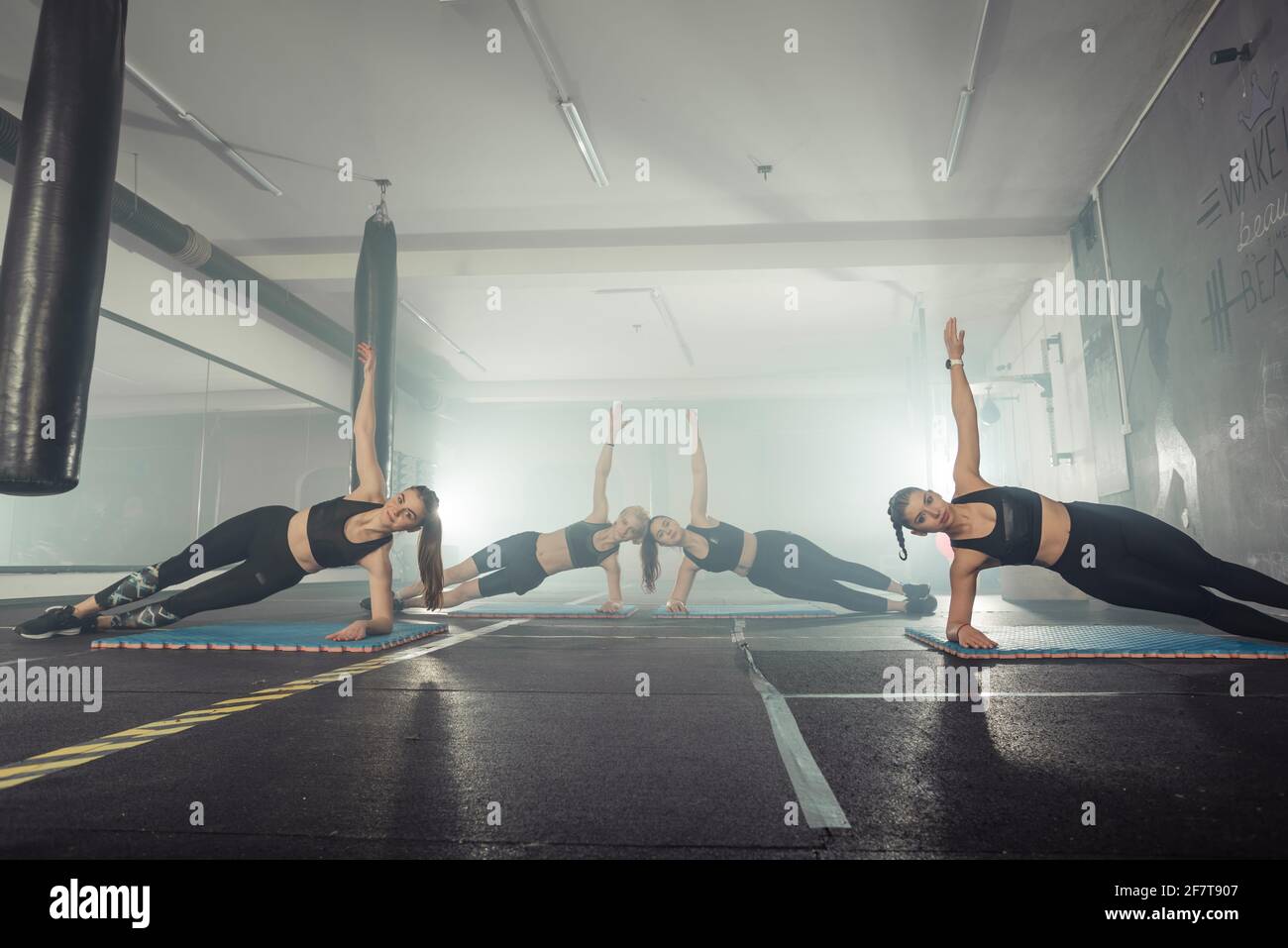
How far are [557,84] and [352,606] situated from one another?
493 centimetres

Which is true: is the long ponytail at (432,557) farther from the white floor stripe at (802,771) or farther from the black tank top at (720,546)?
the white floor stripe at (802,771)

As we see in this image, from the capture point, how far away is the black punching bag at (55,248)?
2.99 metres

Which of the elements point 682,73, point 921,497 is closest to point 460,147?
point 682,73

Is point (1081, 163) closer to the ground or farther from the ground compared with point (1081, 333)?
farther from the ground

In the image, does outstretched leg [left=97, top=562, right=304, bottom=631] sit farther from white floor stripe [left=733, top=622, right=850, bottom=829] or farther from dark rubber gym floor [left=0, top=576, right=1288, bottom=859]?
white floor stripe [left=733, top=622, right=850, bottom=829]

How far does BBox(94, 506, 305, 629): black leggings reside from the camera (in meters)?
3.90

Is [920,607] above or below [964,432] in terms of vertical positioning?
below

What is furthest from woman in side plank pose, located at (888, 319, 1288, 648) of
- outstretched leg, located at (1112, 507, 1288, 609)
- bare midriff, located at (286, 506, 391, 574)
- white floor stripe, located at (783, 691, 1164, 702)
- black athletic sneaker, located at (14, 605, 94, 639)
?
black athletic sneaker, located at (14, 605, 94, 639)

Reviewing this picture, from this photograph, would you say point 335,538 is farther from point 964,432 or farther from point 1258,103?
point 1258,103

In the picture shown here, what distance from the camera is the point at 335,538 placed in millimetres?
3850

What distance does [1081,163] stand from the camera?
21.0 ft

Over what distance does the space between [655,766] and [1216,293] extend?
5166 mm

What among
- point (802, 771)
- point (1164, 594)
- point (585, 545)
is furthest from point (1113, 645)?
point (585, 545)
